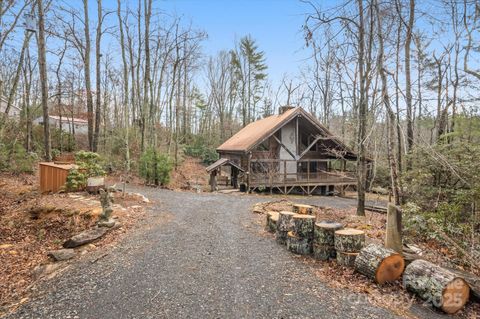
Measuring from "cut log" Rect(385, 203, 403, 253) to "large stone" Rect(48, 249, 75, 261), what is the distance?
629cm

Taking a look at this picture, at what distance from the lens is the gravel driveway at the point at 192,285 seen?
12.5 ft

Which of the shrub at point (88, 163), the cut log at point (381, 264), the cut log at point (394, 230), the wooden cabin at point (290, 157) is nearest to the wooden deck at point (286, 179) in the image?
the wooden cabin at point (290, 157)

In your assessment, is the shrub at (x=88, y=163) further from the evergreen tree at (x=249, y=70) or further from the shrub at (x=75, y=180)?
the evergreen tree at (x=249, y=70)

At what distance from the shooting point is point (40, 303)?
13.2 feet

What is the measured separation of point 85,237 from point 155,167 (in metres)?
9.03

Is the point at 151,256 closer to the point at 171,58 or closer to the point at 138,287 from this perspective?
the point at 138,287

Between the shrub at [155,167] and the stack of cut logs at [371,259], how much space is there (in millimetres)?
10046

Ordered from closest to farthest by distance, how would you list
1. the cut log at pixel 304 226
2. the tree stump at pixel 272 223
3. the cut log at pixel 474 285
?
the cut log at pixel 474 285
the cut log at pixel 304 226
the tree stump at pixel 272 223

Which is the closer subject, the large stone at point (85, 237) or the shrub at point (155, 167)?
the large stone at point (85, 237)

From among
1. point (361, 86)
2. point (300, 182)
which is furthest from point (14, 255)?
point (300, 182)

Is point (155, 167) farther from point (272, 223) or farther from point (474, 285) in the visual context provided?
point (474, 285)

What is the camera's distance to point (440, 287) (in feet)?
13.1

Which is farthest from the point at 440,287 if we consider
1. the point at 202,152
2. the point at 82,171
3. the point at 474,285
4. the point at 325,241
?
the point at 202,152

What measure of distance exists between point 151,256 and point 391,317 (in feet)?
13.8
